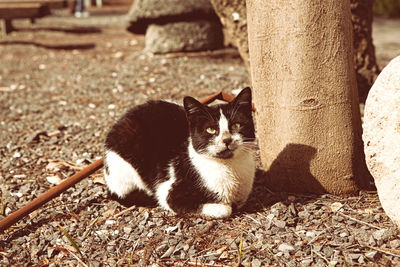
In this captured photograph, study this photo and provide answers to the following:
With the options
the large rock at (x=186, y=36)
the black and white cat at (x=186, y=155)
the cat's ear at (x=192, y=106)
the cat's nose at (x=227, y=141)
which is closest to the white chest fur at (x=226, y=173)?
Answer: the black and white cat at (x=186, y=155)

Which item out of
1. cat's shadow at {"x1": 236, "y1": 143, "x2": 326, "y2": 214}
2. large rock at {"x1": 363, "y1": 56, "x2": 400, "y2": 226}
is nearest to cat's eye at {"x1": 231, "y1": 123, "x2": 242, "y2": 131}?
cat's shadow at {"x1": 236, "y1": 143, "x2": 326, "y2": 214}

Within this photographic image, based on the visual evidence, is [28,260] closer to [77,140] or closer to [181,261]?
[181,261]

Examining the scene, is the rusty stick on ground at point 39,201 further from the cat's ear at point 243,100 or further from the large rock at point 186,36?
the large rock at point 186,36

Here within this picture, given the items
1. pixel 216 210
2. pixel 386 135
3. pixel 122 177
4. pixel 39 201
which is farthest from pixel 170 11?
pixel 386 135

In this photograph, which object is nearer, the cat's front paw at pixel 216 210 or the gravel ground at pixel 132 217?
the gravel ground at pixel 132 217

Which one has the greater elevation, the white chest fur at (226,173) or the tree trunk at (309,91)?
the tree trunk at (309,91)

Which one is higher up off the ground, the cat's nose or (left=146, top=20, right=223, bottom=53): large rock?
(left=146, top=20, right=223, bottom=53): large rock

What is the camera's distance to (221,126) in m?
2.62

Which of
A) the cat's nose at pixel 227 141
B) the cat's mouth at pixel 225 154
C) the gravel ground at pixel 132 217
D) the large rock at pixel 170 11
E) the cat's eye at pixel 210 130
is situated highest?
the large rock at pixel 170 11

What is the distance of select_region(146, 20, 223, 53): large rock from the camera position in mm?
6914

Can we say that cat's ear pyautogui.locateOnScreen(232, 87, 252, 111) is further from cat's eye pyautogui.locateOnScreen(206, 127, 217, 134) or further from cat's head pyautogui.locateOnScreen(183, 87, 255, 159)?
cat's eye pyautogui.locateOnScreen(206, 127, 217, 134)

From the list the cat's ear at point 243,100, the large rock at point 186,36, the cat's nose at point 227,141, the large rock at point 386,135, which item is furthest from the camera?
the large rock at point 186,36

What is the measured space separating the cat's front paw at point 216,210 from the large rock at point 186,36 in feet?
15.4

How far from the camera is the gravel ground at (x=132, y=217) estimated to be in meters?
2.29
